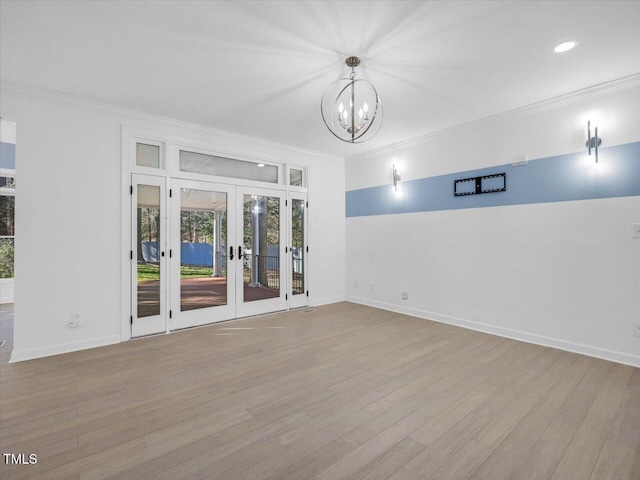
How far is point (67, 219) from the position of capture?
11.7 ft

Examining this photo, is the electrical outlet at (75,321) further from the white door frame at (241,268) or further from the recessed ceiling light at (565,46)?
the recessed ceiling light at (565,46)

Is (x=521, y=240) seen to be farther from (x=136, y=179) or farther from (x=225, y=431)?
(x=136, y=179)

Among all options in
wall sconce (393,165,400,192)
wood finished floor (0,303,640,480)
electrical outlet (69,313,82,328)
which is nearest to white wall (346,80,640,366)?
wall sconce (393,165,400,192)

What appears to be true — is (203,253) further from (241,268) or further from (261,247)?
(261,247)

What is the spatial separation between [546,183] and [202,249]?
470 cm

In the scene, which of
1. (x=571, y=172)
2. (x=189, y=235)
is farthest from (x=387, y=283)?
(x=189, y=235)

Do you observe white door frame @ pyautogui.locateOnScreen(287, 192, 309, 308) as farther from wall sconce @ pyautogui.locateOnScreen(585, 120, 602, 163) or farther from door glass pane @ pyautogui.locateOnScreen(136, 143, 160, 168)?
wall sconce @ pyautogui.locateOnScreen(585, 120, 602, 163)

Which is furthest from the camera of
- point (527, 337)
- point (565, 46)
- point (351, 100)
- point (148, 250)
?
point (148, 250)

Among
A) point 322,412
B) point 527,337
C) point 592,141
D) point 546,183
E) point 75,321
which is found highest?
point 592,141

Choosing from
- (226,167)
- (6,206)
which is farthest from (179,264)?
(6,206)

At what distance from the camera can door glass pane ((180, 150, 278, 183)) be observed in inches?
179

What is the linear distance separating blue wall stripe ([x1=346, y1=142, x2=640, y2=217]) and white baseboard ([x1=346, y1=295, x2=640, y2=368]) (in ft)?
5.48

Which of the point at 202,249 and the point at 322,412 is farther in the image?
the point at 202,249

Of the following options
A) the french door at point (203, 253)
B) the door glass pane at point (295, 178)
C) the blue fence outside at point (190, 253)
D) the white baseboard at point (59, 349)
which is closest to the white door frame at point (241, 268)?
the french door at point (203, 253)
